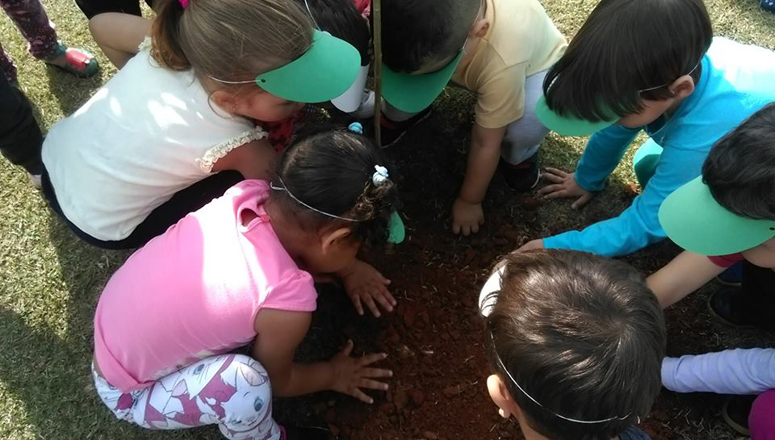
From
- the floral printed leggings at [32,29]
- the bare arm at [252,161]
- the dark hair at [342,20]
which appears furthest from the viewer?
the floral printed leggings at [32,29]

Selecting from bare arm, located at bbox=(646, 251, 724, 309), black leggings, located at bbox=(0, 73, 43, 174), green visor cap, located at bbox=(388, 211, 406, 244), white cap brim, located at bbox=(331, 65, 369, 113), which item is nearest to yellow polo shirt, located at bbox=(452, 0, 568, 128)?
white cap brim, located at bbox=(331, 65, 369, 113)

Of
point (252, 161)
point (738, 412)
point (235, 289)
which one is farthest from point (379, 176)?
point (738, 412)

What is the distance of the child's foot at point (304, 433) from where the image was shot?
170 cm

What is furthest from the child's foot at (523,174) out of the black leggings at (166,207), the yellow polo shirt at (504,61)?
the black leggings at (166,207)

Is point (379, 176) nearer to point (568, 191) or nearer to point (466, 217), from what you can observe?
point (466, 217)

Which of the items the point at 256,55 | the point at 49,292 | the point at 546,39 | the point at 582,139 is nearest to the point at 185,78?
the point at 256,55

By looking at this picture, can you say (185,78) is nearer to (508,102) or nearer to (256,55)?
(256,55)

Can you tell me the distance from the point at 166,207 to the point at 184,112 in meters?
0.36

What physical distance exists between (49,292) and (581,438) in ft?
5.64

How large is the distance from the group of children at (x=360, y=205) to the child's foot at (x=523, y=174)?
329 mm

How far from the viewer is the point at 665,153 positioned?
1.68m

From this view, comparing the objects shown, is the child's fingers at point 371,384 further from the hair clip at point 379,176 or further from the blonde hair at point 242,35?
the blonde hair at point 242,35

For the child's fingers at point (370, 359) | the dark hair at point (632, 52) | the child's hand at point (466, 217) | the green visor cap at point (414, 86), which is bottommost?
the child's fingers at point (370, 359)

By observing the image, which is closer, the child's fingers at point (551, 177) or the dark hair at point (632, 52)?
the dark hair at point (632, 52)
